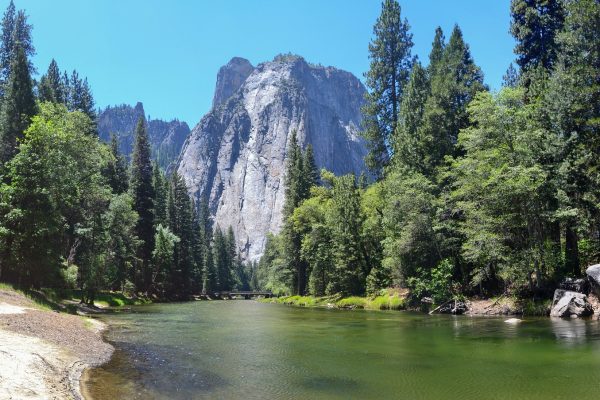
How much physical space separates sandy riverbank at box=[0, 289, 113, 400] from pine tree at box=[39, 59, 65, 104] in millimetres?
45846

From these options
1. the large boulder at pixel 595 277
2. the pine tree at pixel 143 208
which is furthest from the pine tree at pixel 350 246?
the pine tree at pixel 143 208

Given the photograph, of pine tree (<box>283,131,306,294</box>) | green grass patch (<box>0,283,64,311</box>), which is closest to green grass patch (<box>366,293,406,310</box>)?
pine tree (<box>283,131,306,294</box>)

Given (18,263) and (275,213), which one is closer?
(18,263)

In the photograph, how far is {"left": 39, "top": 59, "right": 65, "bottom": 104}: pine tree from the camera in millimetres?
58781

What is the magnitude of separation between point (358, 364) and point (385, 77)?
49.1 m

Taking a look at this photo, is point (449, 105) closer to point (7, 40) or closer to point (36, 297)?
point (36, 297)

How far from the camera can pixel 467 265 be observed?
127ft

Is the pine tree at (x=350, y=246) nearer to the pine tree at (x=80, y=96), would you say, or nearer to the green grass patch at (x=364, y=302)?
the green grass patch at (x=364, y=302)

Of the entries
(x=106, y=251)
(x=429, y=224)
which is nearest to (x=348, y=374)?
(x=429, y=224)

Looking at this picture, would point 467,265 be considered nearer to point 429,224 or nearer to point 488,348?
point 429,224

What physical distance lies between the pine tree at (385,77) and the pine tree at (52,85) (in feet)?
131

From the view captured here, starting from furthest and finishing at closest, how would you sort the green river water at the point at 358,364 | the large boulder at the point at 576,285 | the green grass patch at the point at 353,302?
the green grass patch at the point at 353,302 < the large boulder at the point at 576,285 < the green river water at the point at 358,364

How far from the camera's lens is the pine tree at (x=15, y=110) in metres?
46.1

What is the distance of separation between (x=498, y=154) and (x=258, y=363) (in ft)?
81.0
